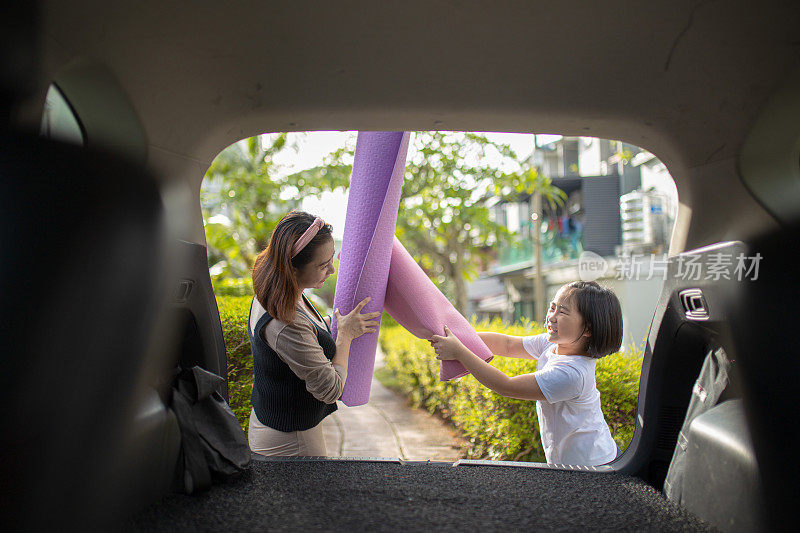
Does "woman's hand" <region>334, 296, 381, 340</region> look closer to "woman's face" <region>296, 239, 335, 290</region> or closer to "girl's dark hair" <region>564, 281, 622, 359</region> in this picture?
"woman's face" <region>296, 239, 335, 290</region>

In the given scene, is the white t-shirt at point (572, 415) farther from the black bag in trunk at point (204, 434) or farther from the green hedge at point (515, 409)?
the green hedge at point (515, 409)

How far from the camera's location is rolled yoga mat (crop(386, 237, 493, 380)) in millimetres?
2045

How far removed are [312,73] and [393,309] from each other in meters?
0.93

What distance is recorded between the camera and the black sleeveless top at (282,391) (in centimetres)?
193

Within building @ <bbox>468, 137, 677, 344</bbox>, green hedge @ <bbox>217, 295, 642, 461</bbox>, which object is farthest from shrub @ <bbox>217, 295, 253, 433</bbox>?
building @ <bbox>468, 137, 677, 344</bbox>

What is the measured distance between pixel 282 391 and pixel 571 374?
978 mm

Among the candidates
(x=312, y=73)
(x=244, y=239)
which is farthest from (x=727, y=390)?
(x=244, y=239)

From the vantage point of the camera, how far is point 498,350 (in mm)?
2406

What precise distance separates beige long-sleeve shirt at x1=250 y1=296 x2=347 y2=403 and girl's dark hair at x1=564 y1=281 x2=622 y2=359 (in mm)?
883

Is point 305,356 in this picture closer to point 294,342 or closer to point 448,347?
point 294,342

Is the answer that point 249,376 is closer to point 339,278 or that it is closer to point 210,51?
point 339,278

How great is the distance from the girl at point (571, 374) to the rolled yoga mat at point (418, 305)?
0.20 ft

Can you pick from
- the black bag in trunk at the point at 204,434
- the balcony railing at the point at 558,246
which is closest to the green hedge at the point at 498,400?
the black bag in trunk at the point at 204,434

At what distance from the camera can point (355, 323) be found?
194 centimetres
